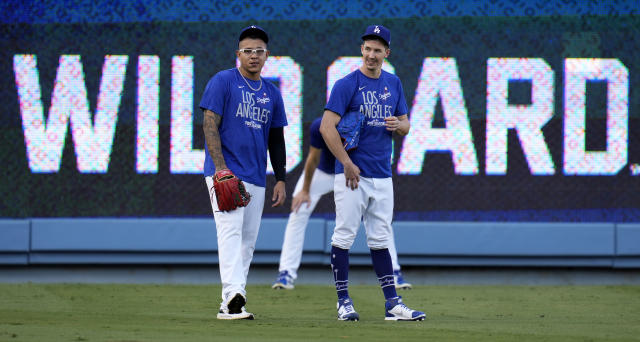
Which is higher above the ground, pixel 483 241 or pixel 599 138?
pixel 599 138

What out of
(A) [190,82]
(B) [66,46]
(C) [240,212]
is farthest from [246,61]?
(B) [66,46]

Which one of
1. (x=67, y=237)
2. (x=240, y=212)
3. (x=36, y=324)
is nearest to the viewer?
(x=36, y=324)

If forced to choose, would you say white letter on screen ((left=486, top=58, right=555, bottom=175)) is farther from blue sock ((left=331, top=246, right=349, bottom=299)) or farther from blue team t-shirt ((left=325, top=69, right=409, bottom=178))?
blue sock ((left=331, top=246, right=349, bottom=299))

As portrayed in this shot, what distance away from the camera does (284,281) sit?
22.8ft

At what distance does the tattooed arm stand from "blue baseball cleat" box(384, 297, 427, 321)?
1178 mm

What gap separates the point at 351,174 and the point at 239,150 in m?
0.62

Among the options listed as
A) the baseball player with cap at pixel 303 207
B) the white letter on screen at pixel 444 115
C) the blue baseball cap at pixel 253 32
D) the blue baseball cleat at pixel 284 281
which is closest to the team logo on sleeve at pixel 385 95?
the blue baseball cap at pixel 253 32

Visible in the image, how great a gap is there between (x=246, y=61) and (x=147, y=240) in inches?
129

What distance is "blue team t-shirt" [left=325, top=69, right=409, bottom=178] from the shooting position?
4.67m

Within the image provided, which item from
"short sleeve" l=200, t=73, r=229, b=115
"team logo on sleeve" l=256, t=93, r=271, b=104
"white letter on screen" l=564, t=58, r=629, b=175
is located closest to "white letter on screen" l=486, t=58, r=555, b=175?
"white letter on screen" l=564, t=58, r=629, b=175

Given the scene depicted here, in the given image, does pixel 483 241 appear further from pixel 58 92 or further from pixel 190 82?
pixel 58 92

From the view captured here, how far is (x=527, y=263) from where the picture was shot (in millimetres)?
7652

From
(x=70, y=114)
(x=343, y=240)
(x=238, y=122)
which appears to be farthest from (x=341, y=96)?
(x=70, y=114)

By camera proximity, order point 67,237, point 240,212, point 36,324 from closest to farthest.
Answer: point 36,324 → point 240,212 → point 67,237
